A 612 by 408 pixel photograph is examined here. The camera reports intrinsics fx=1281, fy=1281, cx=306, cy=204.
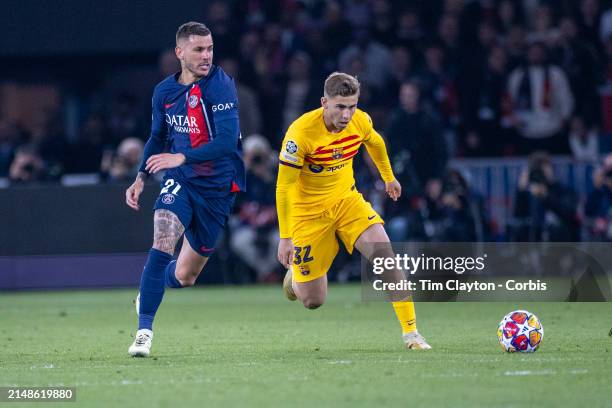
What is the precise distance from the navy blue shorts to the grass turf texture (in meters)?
0.86

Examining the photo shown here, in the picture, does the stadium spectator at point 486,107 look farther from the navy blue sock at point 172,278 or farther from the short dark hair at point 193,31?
the short dark hair at point 193,31

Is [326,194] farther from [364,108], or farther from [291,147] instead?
[364,108]

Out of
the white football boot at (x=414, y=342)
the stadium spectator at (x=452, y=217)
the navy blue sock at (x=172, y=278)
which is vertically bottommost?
the stadium spectator at (x=452, y=217)

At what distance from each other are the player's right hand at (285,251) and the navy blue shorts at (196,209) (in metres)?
0.65

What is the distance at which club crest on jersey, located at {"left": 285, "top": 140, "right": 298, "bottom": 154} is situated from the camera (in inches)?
374

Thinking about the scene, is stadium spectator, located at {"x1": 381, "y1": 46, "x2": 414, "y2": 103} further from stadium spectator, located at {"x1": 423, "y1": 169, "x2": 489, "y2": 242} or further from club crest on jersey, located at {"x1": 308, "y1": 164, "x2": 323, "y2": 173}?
club crest on jersey, located at {"x1": 308, "y1": 164, "x2": 323, "y2": 173}

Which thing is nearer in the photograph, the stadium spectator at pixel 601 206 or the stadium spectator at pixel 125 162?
the stadium spectator at pixel 601 206

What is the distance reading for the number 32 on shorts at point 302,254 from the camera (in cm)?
1027

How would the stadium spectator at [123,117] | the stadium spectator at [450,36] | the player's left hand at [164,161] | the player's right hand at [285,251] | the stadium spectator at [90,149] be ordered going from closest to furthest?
1. the player's left hand at [164,161]
2. the player's right hand at [285,251]
3. the stadium spectator at [450,36]
4. the stadium spectator at [90,149]
5. the stadium spectator at [123,117]

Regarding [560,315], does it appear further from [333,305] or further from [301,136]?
[301,136]

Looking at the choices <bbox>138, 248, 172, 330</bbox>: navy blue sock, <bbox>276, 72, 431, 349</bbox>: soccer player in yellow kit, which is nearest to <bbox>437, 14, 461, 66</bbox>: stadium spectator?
<bbox>276, 72, 431, 349</bbox>: soccer player in yellow kit

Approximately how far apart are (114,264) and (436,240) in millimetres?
4451

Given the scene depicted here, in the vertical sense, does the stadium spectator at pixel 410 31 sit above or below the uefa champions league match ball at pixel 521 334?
above

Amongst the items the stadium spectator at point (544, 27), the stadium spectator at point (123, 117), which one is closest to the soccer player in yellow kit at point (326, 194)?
the stadium spectator at point (544, 27)
